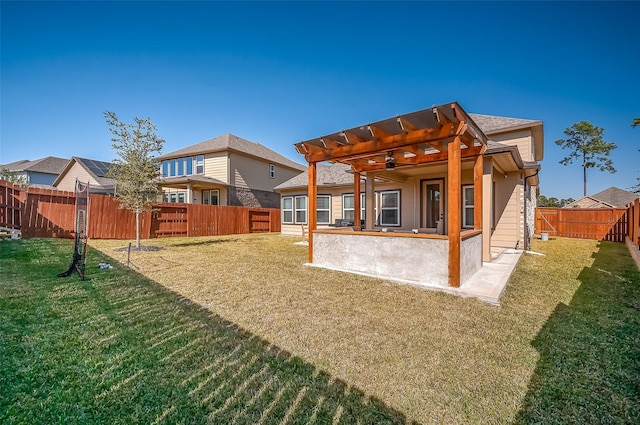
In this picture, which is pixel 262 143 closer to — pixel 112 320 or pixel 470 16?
pixel 470 16

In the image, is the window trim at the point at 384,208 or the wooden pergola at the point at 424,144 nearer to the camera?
the wooden pergola at the point at 424,144

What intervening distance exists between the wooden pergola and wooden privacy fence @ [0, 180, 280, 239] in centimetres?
780

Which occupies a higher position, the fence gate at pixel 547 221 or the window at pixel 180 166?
the window at pixel 180 166

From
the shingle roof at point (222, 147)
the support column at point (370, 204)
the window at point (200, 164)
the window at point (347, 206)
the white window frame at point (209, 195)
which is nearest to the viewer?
the support column at point (370, 204)

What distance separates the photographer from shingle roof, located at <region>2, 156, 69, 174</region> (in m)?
31.8

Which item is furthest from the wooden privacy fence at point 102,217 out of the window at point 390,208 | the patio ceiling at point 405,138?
the window at point 390,208

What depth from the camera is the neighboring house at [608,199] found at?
3011cm

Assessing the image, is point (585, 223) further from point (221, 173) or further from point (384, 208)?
point (221, 173)

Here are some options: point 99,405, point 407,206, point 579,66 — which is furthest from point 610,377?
point 579,66

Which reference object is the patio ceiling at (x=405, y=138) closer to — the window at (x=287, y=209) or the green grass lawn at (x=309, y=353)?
the green grass lawn at (x=309, y=353)

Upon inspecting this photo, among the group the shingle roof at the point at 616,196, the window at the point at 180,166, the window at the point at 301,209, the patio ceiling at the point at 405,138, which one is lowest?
the window at the point at 301,209

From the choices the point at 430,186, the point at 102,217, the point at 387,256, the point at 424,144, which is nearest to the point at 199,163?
the point at 102,217

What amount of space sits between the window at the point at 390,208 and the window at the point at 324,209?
338 cm

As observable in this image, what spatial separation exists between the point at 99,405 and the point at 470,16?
41.3ft
